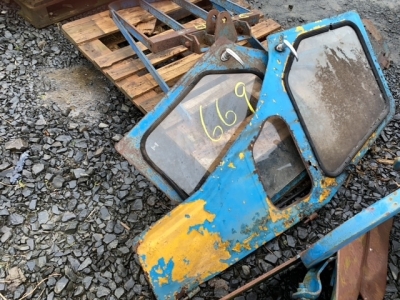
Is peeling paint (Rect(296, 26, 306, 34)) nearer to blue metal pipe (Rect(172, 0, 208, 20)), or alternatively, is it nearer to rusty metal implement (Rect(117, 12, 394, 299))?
rusty metal implement (Rect(117, 12, 394, 299))

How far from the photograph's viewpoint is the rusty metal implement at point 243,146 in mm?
2195

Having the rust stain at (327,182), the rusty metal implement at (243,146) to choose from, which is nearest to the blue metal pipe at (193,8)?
the rusty metal implement at (243,146)

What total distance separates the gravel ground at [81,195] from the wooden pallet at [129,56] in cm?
21

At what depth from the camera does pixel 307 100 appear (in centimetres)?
255

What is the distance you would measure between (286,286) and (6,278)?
1.51 m

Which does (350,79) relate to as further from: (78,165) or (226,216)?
(78,165)

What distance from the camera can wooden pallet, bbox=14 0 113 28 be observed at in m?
3.68

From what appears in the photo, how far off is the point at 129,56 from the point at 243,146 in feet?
4.80

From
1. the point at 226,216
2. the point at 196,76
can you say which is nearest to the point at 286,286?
the point at 226,216

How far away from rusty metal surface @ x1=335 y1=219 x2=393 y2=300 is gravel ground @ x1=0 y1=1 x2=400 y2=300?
0.12m

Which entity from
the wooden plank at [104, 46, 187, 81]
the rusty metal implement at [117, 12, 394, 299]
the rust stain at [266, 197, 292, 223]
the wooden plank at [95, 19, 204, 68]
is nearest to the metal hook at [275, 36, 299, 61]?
the rusty metal implement at [117, 12, 394, 299]

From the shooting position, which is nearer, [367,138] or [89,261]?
[89,261]

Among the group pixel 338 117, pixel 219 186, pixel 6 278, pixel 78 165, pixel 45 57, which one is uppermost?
pixel 338 117

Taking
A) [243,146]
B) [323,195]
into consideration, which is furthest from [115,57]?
[323,195]
